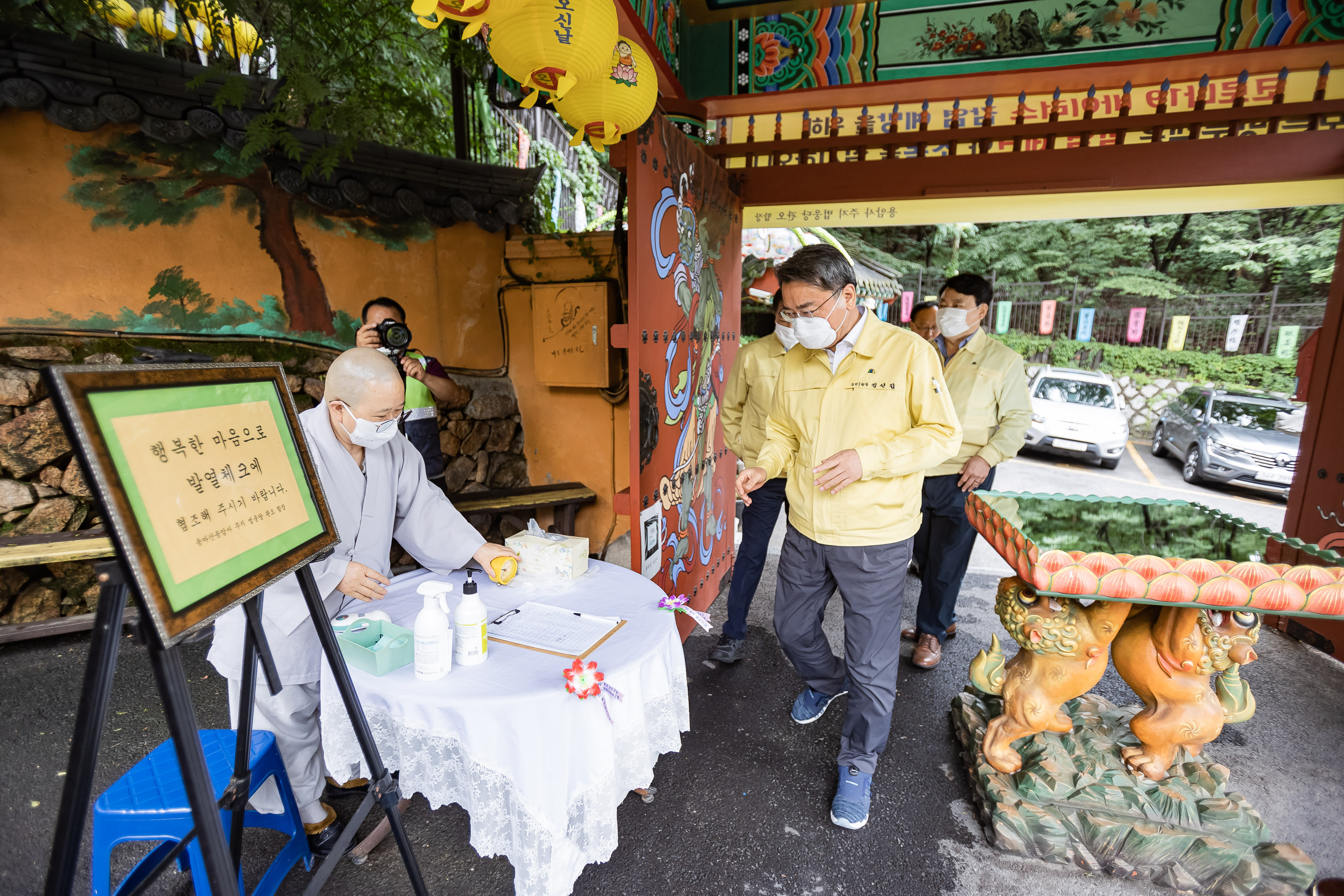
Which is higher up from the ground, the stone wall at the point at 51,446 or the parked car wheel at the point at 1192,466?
the stone wall at the point at 51,446

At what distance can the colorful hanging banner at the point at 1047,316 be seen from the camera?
13.3m

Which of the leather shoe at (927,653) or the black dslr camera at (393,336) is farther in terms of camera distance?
the leather shoe at (927,653)

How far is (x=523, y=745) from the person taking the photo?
58.2 inches

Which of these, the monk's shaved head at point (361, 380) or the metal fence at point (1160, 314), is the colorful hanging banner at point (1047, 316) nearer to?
the metal fence at point (1160, 314)

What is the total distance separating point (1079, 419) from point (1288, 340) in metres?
5.93

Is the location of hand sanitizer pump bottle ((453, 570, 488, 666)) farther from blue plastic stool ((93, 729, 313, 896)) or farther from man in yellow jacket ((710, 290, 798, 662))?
man in yellow jacket ((710, 290, 798, 662))

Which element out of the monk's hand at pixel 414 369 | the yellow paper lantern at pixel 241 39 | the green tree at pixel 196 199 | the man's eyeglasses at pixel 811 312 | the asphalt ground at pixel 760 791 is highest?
the yellow paper lantern at pixel 241 39

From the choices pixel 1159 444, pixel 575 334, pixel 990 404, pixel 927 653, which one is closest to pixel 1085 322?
pixel 1159 444

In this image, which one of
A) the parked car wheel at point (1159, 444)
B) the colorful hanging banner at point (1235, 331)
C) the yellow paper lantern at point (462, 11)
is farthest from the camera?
the colorful hanging banner at point (1235, 331)

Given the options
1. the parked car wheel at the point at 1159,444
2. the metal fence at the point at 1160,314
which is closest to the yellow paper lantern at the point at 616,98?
the metal fence at the point at 1160,314

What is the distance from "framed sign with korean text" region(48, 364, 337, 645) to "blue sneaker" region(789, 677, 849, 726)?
2289 mm

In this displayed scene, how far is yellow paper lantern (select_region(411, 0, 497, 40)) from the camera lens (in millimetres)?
1894

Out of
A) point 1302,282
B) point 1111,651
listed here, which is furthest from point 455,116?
point 1302,282

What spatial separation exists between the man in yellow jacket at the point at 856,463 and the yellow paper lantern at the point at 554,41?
1.03m
